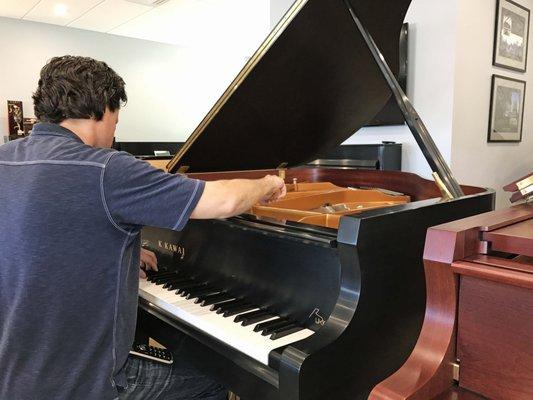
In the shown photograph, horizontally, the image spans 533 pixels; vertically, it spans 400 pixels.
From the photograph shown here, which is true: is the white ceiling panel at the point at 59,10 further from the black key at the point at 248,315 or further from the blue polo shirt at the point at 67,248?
the black key at the point at 248,315

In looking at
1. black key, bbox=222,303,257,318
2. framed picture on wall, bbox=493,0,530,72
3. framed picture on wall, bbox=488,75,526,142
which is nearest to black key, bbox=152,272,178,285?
black key, bbox=222,303,257,318

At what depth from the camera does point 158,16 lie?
19.4ft

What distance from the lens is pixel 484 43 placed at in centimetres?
388

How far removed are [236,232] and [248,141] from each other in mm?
620

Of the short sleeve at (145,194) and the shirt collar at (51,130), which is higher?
the shirt collar at (51,130)

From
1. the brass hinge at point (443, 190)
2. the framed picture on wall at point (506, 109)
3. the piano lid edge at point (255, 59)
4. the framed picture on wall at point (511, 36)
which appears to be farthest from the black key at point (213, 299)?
the framed picture on wall at point (511, 36)

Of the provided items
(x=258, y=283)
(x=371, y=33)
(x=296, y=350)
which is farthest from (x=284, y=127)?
(x=296, y=350)

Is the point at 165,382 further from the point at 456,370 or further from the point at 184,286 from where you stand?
the point at 456,370

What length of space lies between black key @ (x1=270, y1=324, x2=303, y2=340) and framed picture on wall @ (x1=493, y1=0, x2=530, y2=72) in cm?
388

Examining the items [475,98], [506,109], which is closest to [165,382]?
[475,98]

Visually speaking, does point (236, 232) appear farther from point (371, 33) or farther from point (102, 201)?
point (371, 33)

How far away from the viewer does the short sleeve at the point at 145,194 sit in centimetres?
111

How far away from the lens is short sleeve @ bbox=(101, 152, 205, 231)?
1.11 m

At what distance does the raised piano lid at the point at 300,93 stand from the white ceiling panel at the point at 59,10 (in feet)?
14.1
